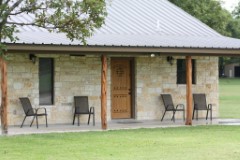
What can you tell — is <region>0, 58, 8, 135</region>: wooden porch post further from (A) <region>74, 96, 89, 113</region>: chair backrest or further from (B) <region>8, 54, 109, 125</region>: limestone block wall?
(A) <region>74, 96, 89, 113</region>: chair backrest

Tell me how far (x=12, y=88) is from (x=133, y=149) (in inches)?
252

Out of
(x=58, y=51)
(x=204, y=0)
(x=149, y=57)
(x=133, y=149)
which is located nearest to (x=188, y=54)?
(x=149, y=57)

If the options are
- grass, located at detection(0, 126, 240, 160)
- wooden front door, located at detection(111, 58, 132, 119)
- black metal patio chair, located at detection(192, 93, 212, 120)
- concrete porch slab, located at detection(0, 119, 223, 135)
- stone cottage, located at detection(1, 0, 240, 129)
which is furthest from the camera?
black metal patio chair, located at detection(192, 93, 212, 120)

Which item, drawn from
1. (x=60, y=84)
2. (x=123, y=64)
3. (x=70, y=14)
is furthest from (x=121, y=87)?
(x=70, y=14)

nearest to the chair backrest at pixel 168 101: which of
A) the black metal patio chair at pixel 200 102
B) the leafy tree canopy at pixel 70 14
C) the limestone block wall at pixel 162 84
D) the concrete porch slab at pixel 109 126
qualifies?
the limestone block wall at pixel 162 84

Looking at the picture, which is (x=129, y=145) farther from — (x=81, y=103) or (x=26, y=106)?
(x=81, y=103)

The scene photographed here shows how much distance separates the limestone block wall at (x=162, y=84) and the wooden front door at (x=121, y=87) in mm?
379

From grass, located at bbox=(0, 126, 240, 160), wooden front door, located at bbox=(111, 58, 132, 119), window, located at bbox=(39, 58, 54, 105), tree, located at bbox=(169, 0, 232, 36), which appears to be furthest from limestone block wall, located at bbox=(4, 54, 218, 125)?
tree, located at bbox=(169, 0, 232, 36)

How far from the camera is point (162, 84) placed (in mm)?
21984

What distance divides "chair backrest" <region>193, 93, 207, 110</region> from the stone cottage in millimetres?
467

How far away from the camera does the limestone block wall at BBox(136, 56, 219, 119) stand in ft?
70.9

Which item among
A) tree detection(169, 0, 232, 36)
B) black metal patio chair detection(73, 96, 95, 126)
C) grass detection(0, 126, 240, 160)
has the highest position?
tree detection(169, 0, 232, 36)

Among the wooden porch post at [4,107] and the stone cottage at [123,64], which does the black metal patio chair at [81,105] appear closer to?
the stone cottage at [123,64]

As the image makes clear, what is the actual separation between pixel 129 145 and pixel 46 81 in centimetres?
618
